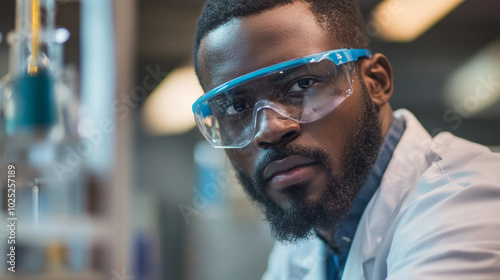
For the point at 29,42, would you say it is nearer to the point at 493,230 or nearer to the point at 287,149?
the point at 287,149

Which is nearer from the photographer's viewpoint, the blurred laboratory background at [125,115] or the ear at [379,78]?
the ear at [379,78]

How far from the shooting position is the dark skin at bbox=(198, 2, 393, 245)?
42.3 inches

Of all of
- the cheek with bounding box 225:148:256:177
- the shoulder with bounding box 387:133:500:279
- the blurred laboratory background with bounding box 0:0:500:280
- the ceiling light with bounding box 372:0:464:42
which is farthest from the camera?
the ceiling light with bounding box 372:0:464:42

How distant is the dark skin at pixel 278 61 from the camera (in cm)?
107

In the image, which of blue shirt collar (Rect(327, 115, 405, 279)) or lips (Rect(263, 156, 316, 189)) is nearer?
lips (Rect(263, 156, 316, 189))

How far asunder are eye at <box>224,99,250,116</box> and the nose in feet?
0.23

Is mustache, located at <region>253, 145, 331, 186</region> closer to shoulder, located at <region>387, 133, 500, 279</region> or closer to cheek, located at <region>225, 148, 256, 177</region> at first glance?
cheek, located at <region>225, 148, 256, 177</region>

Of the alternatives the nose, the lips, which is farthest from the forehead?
the lips

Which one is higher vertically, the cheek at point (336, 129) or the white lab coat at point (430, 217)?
the cheek at point (336, 129)

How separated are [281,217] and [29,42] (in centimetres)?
75

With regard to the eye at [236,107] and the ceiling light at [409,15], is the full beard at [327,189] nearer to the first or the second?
the eye at [236,107]

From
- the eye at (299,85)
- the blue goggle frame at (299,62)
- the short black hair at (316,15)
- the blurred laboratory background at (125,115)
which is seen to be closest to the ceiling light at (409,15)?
the blurred laboratory background at (125,115)

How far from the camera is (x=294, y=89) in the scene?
109 centimetres

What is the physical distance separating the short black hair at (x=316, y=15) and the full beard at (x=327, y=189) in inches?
5.7
